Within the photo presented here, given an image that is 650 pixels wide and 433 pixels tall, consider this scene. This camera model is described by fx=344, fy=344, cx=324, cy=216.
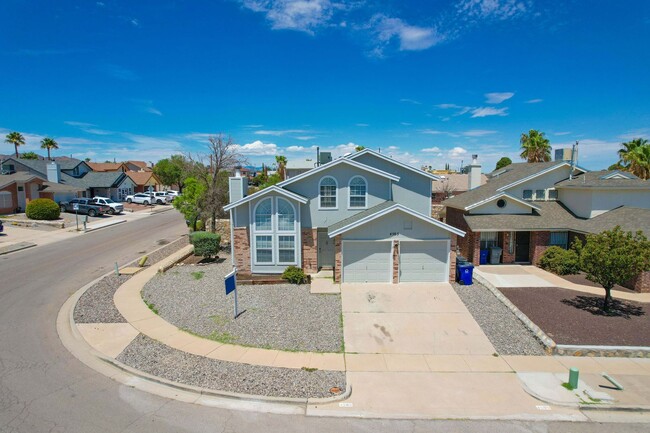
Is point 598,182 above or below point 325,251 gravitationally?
above

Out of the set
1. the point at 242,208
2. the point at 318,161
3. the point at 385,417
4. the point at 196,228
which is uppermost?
the point at 318,161

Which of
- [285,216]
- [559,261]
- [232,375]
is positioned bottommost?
[232,375]

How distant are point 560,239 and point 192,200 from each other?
24811 millimetres

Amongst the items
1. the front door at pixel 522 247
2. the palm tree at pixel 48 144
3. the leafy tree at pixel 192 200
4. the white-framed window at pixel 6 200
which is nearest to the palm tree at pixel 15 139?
the palm tree at pixel 48 144

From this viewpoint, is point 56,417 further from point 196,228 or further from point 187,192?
point 196,228

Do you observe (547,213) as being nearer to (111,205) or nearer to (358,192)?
(358,192)

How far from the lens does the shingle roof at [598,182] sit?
65.9ft

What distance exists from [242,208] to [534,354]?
13888 mm

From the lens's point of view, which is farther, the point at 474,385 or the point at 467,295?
the point at 467,295

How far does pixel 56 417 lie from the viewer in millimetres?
7824

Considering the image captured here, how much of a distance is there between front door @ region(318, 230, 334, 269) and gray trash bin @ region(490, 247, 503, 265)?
965 centimetres

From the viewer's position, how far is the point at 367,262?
55.3ft

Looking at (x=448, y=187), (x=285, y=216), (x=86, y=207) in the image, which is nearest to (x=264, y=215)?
(x=285, y=216)

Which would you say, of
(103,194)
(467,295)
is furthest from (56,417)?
(103,194)
